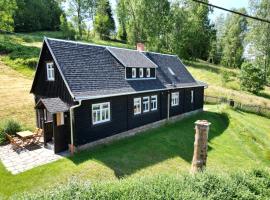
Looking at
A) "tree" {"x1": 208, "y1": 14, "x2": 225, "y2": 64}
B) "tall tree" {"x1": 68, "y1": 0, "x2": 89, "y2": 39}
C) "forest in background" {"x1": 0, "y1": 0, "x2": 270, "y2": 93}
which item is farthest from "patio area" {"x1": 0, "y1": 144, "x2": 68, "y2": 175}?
"tree" {"x1": 208, "y1": 14, "x2": 225, "y2": 64}

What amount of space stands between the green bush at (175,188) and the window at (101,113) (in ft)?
26.6

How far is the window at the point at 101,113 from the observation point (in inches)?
608

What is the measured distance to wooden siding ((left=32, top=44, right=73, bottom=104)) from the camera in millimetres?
15177

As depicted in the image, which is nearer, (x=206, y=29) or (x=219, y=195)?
(x=219, y=195)

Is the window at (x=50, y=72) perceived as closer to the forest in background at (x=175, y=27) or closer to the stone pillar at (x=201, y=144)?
the stone pillar at (x=201, y=144)

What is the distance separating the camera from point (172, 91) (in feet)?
75.4

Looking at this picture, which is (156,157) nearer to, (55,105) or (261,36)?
(55,105)

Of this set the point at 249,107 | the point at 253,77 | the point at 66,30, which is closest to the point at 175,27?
the point at 253,77

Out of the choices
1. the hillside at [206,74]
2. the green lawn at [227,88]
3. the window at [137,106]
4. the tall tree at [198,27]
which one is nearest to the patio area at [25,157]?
the window at [137,106]

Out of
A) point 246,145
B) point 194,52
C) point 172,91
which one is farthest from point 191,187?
point 194,52

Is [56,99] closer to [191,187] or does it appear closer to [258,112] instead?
[191,187]

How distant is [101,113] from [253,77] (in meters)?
31.0

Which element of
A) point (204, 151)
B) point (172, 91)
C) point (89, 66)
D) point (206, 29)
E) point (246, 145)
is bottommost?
point (246, 145)

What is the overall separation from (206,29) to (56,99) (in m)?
49.6
